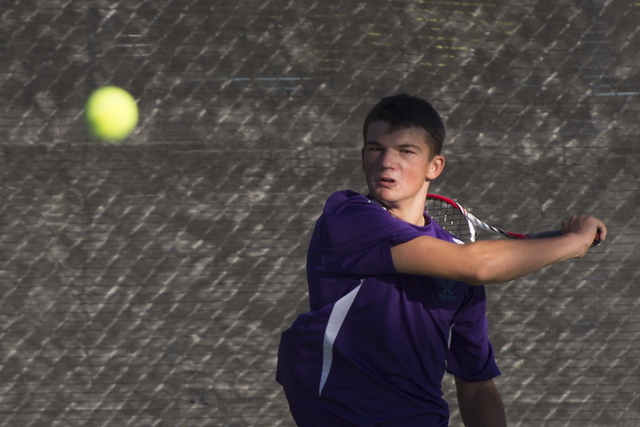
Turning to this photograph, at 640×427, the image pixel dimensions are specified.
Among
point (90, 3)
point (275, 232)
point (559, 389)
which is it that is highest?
point (90, 3)

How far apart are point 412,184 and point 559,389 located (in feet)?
9.15

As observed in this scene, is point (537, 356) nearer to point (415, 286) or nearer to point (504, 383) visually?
point (504, 383)

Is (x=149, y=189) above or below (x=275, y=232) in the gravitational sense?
above

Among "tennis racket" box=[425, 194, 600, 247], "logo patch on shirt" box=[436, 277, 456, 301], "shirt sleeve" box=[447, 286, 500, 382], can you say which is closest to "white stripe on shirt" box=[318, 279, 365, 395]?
"logo patch on shirt" box=[436, 277, 456, 301]

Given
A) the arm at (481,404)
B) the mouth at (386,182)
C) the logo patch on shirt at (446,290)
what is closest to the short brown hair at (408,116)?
the mouth at (386,182)

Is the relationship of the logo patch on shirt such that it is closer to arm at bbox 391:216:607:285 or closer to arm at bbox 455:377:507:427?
arm at bbox 391:216:607:285

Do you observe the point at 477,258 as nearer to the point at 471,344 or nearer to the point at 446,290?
the point at 446,290

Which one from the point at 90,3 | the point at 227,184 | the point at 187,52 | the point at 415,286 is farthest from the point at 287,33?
the point at 415,286

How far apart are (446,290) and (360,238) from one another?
1.21 ft

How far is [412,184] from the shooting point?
66.7 inches

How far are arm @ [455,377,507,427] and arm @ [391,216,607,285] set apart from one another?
0.62 metres

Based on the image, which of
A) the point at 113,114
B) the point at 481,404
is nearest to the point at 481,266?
the point at 481,404

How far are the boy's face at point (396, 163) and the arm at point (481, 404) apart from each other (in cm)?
69

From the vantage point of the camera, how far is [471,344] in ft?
6.03
